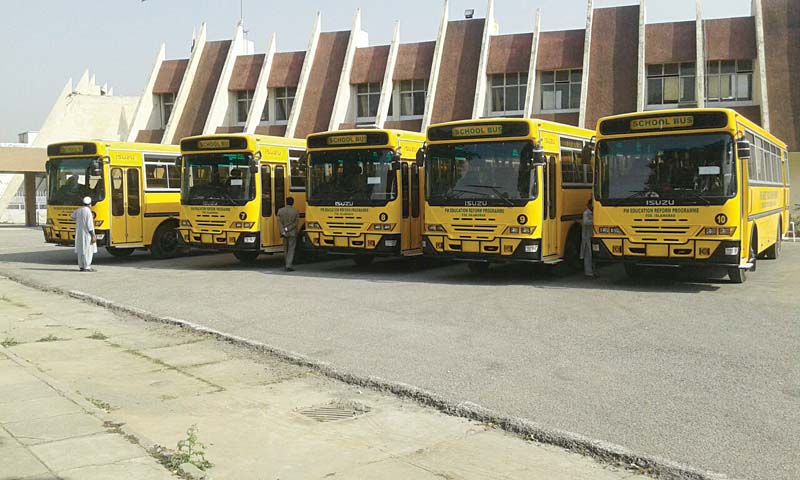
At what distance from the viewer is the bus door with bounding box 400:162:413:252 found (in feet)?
57.8

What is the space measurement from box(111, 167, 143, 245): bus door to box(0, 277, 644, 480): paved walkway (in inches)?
436

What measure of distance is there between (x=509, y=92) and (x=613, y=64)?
17.8ft

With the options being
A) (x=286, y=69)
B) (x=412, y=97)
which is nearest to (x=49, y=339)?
(x=412, y=97)

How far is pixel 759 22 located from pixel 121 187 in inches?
1056

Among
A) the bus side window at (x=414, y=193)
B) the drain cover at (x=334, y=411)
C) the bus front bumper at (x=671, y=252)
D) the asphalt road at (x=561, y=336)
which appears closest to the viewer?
the asphalt road at (x=561, y=336)

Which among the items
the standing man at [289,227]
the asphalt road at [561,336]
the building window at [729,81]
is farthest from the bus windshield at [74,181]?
the building window at [729,81]

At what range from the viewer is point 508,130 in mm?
15469

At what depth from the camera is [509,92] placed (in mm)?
38312

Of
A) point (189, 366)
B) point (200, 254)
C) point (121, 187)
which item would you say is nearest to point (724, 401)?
point (189, 366)

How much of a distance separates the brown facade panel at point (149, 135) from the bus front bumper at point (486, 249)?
111 ft

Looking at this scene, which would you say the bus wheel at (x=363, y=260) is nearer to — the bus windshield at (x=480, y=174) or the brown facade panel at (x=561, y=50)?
the bus windshield at (x=480, y=174)

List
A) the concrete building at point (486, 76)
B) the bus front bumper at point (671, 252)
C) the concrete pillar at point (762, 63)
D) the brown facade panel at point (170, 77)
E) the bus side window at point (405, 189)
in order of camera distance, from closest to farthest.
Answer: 1. the bus front bumper at point (671, 252)
2. the bus side window at point (405, 189)
3. the concrete pillar at point (762, 63)
4. the concrete building at point (486, 76)
5. the brown facade panel at point (170, 77)

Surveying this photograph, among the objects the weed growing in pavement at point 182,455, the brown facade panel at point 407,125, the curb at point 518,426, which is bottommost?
the curb at point 518,426

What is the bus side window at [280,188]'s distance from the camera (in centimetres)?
1958
